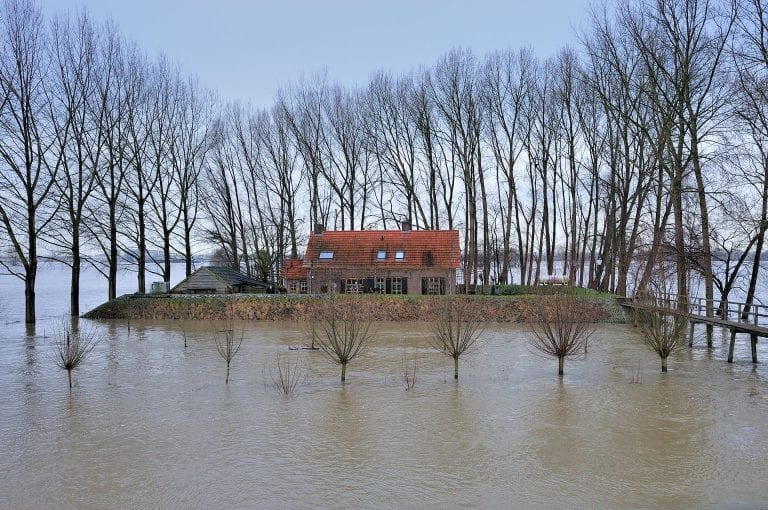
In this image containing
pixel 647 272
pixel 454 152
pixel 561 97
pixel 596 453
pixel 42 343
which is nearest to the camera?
pixel 596 453

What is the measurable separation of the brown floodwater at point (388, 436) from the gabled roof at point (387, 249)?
15.6 m

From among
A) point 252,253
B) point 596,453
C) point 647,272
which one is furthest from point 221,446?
point 252,253

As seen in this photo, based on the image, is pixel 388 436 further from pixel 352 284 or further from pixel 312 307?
pixel 352 284

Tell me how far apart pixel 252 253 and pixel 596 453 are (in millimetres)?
37059

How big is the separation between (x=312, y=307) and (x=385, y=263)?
635 cm

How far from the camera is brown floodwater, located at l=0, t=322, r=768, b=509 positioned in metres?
7.13

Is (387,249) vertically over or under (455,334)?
over

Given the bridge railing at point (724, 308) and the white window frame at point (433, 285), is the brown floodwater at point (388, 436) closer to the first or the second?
the bridge railing at point (724, 308)

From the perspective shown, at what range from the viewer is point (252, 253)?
42.7 m

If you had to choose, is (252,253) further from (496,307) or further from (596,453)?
(596,453)

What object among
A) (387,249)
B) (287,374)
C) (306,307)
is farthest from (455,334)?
(387,249)

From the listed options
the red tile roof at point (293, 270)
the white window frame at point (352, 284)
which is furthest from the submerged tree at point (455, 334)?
the red tile roof at point (293, 270)

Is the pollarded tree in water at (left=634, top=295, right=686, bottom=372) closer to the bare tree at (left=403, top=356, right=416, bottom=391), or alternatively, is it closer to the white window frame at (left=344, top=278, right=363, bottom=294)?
the bare tree at (left=403, top=356, right=416, bottom=391)

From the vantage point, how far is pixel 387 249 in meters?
32.8
